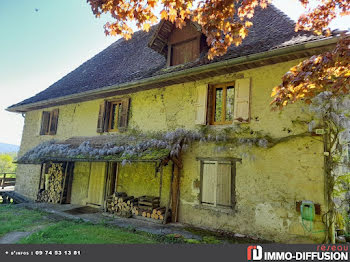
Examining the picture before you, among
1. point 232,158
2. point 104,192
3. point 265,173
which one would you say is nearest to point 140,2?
point 232,158

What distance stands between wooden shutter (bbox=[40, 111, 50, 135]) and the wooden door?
14.2ft

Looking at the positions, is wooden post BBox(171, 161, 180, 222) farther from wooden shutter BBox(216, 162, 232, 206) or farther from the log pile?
wooden shutter BBox(216, 162, 232, 206)

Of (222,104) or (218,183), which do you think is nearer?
(218,183)

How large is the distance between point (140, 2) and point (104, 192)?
23.5 ft

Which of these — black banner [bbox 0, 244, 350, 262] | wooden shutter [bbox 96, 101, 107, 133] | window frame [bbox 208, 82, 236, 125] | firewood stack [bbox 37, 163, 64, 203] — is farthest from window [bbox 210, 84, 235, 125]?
firewood stack [bbox 37, 163, 64, 203]

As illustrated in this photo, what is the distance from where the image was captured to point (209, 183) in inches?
260

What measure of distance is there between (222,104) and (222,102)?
6cm

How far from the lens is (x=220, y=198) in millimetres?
6340

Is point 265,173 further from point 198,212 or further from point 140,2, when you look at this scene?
point 140,2

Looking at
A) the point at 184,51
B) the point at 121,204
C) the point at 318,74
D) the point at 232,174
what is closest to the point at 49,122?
the point at 121,204

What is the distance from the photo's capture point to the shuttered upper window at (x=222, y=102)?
6262mm

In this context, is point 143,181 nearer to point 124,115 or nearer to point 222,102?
point 124,115

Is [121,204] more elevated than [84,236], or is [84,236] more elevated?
[121,204]

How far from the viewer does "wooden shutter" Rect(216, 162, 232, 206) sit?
246 inches
